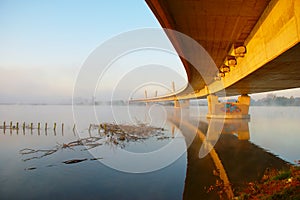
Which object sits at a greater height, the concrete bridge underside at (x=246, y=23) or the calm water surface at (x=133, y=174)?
the concrete bridge underside at (x=246, y=23)

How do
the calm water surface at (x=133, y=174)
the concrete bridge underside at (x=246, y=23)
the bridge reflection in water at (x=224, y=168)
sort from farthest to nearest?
1. the calm water surface at (x=133, y=174)
2. the bridge reflection in water at (x=224, y=168)
3. the concrete bridge underside at (x=246, y=23)

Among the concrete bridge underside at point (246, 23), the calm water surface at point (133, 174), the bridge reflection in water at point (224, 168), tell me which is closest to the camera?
the concrete bridge underside at point (246, 23)

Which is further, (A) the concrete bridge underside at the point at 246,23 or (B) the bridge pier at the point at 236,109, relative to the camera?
(B) the bridge pier at the point at 236,109

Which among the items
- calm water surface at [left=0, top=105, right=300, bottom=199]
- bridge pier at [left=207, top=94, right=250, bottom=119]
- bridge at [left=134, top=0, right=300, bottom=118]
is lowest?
calm water surface at [left=0, top=105, right=300, bottom=199]

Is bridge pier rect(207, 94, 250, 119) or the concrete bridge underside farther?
bridge pier rect(207, 94, 250, 119)

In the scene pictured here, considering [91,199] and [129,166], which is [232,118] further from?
[91,199]

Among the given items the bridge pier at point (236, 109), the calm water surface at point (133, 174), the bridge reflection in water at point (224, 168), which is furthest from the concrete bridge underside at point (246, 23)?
the bridge pier at point (236, 109)

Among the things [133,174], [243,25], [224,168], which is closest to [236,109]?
[224,168]

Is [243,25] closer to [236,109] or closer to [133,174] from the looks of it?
[133,174]

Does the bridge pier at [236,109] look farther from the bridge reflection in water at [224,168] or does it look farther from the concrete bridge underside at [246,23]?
the concrete bridge underside at [246,23]

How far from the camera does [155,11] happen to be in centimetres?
653

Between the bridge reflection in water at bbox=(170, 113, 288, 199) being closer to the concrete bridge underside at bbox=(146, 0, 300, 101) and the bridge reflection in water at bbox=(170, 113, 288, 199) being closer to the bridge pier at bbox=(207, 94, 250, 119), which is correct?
the concrete bridge underside at bbox=(146, 0, 300, 101)

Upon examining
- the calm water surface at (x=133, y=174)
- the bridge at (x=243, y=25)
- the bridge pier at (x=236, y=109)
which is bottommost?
the calm water surface at (x=133, y=174)

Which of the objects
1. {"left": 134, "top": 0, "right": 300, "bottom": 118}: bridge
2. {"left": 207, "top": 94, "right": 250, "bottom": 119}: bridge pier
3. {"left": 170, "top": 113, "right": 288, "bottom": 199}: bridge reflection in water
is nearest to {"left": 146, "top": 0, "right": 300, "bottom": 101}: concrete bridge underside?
{"left": 134, "top": 0, "right": 300, "bottom": 118}: bridge
